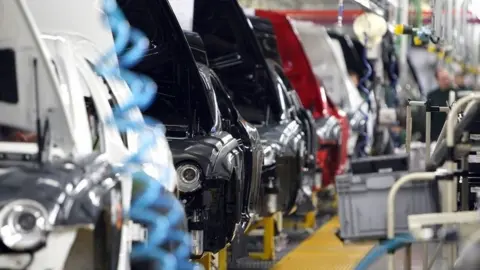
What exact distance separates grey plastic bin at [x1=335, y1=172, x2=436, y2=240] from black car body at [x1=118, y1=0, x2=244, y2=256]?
2.12 m

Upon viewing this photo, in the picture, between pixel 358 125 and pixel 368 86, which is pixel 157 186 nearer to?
pixel 358 125

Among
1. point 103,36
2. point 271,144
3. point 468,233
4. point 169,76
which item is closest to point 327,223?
point 271,144

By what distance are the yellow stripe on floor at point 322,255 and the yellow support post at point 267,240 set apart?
0.44ft

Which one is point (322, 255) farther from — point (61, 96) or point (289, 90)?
point (61, 96)

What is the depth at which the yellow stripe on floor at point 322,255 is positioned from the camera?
1027cm

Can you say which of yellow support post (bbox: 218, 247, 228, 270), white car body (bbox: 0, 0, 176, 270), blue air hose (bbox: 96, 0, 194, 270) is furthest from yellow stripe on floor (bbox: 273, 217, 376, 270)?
white car body (bbox: 0, 0, 176, 270)

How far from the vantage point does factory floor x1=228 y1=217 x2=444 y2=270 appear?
9.89 metres

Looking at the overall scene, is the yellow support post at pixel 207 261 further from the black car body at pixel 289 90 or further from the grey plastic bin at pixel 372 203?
the black car body at pixel 289 90

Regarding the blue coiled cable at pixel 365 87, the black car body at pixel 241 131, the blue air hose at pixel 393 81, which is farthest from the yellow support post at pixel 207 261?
the blue air hose at pixel 393 81

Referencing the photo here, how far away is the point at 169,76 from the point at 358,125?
28.0 ft

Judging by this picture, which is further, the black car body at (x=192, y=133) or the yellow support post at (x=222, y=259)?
the yellow support post at (x=222, y=259)

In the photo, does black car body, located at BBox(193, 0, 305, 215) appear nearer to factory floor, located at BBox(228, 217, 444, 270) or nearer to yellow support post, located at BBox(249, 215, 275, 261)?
yellow support post, located at BBox(249, 215, 275, 261)

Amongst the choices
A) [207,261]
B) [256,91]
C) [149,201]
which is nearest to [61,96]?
[149,201]

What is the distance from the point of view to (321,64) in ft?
52.6
